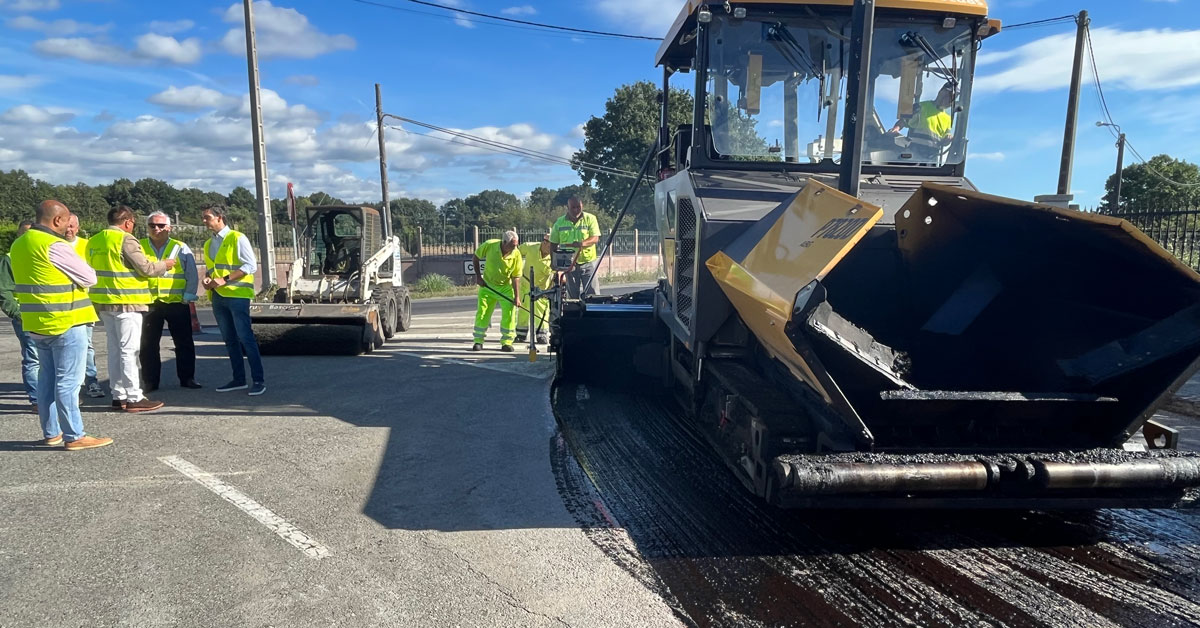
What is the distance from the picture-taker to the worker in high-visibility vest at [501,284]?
9039 mm

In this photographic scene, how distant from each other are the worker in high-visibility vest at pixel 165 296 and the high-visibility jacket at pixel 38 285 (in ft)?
4.82

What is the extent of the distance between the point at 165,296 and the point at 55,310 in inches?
65.4

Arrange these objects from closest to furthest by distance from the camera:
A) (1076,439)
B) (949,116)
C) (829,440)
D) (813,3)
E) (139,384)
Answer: (829,440)
(1076,439)
(813,3)
(949,116)
(139,384)

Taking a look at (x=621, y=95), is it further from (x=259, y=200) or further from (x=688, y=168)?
(x=688, y=168)

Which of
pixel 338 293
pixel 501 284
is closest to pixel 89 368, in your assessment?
pixel 338 293

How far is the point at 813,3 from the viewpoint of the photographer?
452 centimetres

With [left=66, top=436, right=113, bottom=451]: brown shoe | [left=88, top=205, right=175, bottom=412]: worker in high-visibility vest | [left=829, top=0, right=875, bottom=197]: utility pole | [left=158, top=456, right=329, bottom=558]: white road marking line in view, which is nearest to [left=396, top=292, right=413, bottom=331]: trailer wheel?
[left=88, top=205, right=175, bottom=412]: worker in high-visibility vest

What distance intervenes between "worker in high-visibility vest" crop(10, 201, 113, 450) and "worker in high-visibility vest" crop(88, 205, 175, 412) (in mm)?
738

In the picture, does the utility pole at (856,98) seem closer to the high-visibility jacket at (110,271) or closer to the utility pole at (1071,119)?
the high-visibility jacket at (110,271)

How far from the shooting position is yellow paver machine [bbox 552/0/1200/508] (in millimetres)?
3115

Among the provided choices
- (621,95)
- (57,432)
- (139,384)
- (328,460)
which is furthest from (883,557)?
(621,95)

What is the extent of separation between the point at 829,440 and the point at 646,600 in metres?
1.14

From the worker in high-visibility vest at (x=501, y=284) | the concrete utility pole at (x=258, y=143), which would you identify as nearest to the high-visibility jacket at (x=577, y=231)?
the worker in high-visibility vest at (x=501, y=284)

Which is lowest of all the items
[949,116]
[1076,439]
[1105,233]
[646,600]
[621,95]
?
[646,600]
